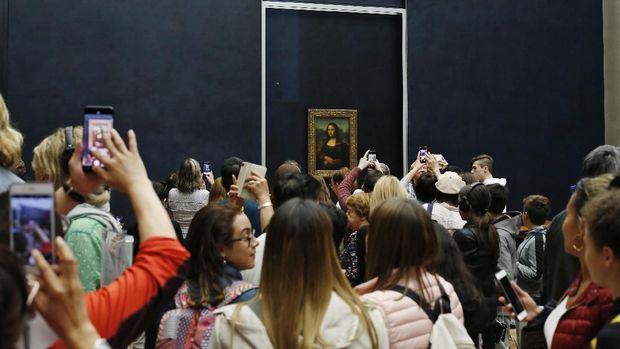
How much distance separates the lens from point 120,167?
227cm

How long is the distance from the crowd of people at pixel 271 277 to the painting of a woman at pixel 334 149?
8601 mm

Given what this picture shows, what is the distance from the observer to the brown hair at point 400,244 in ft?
11.9

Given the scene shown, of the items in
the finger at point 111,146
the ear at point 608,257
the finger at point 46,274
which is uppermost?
the finger at point 111,146

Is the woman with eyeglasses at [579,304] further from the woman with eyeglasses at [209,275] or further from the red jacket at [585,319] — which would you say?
the woman with eyeglasses at [209,275]

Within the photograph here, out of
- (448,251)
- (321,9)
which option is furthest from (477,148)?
(448,251)

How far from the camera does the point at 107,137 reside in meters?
2.31

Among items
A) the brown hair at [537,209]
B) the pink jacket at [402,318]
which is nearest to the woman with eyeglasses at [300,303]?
the pink jacket at [402,318]

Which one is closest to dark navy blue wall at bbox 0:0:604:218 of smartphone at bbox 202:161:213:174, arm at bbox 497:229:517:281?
smartphone at bbox 202:161:213:174

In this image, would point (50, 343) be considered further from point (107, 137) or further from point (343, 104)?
point (343, 104)

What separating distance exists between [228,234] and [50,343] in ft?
6.54

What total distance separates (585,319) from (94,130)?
6.74ft

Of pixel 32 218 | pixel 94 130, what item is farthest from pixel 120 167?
pixel 32 218

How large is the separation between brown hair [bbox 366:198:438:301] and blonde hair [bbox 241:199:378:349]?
54cm

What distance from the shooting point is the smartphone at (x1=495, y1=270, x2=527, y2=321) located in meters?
3.71
